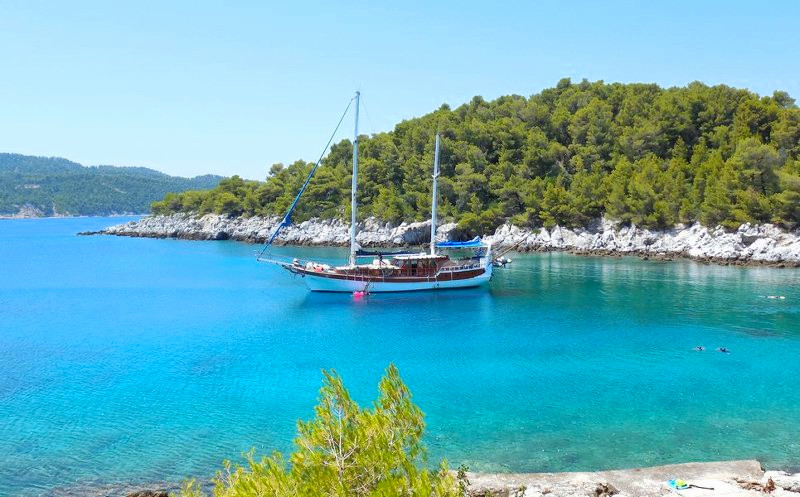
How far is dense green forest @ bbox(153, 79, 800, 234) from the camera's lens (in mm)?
50688

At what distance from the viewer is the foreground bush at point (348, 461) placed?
569 centimetres

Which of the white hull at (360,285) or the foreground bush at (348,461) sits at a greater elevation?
the foreground bush at (348,461)

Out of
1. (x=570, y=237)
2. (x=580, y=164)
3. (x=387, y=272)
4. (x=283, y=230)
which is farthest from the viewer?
(x=283, y=230)

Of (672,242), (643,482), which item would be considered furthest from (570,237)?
(643,482)

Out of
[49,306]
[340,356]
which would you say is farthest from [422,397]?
[49,306]

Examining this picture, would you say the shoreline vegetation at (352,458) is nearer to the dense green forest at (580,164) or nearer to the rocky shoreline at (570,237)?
the rocky shoreline at (570,237)

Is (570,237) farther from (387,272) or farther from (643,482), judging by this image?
(643,482)

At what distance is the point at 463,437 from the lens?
1444 cm

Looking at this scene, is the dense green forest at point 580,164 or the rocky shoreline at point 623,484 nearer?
the rocky shoreline at point 623,484

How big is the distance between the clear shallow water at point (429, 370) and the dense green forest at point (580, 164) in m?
13.3

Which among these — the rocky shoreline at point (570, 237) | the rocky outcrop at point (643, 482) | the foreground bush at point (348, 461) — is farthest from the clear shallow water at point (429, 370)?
the foreground bush at point (348, 461)

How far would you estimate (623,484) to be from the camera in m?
11.2

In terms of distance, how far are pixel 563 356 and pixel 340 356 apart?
891cm

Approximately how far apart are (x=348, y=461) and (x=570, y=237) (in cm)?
5742
